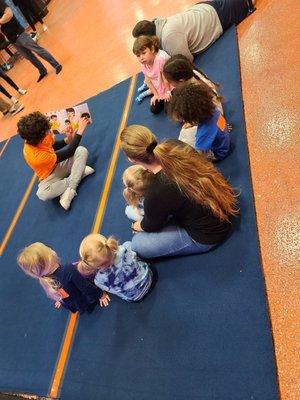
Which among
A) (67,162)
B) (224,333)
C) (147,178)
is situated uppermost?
(147,178)

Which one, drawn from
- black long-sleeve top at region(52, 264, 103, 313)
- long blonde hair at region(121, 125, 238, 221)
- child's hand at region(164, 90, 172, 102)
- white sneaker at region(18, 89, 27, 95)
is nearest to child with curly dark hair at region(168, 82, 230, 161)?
long blonde hair at region(121, 125, 238, 221)

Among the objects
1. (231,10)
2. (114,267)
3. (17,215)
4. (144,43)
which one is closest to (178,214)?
(114,267)

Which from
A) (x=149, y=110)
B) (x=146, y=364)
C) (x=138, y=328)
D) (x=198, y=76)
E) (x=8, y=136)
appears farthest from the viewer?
(x=8, y=136)

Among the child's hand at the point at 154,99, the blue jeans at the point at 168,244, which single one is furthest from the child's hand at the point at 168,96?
the blue jeans at the point at 168,244

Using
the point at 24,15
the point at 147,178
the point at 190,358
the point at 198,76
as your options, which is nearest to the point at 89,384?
the point at 190,358

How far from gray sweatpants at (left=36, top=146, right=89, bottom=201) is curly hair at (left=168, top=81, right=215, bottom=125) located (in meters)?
1.36

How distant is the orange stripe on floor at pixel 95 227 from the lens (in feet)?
7.60

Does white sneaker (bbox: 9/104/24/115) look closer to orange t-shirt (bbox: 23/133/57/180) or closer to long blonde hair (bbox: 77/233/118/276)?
orange t-shirt (bbox: 23/133/57/180)

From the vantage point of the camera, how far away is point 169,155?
1.91 metres

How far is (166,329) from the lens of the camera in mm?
2180

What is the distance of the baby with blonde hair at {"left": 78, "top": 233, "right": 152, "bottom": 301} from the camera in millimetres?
2027

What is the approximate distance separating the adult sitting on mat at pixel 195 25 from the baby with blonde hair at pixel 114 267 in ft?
8.18

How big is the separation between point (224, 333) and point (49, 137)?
237 cm

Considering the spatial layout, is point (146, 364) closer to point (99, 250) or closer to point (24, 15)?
point (99, 250)
